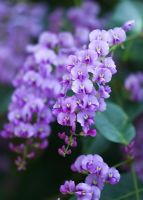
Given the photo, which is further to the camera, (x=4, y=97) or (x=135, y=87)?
(x=4, y=97)

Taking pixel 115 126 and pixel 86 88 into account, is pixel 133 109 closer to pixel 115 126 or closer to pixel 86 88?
pixel 115 126

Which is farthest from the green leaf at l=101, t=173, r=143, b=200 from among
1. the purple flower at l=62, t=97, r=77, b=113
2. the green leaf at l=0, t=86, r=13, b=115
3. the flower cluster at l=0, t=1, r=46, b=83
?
the flower cluster at l=0, t=1, r=46, b=83

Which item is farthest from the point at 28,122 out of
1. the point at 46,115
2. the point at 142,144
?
the point at 142,144

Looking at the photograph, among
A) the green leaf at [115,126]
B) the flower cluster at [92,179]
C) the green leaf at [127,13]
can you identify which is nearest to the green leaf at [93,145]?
the green leaf at [115,126]

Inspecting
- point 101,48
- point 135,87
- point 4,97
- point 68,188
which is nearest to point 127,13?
point 135,87

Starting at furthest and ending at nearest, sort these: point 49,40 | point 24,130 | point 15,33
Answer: point 15,33, point 49,40, point 24,130

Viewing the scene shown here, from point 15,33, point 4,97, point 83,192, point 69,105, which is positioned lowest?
point 83,192

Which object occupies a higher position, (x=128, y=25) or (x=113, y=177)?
(x=128, y=25)
